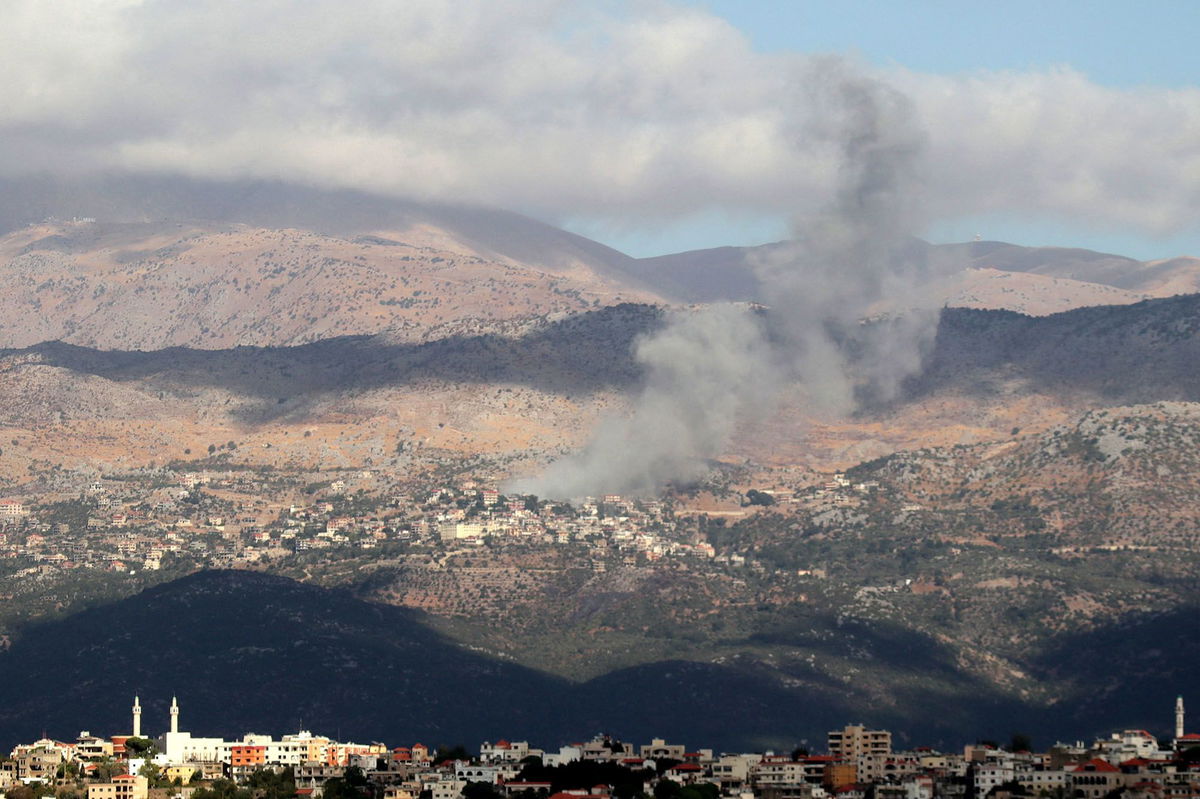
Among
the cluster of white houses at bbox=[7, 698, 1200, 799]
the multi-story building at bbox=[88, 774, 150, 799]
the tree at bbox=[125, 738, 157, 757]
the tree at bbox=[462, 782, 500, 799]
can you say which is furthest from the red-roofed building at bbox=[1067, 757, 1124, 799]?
the tree at bbox=[125, 738, 157, 757]

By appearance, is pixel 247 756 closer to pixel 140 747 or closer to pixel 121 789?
pixel 140 747

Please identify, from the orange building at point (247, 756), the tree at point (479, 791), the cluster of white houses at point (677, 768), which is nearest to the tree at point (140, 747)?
the cluster of white houses at point (677, 768)

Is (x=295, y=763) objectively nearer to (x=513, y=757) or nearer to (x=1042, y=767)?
(x=513, y=757)

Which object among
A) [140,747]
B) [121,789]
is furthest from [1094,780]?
[140,747]

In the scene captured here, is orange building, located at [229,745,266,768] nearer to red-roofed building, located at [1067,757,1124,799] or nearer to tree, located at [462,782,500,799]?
tree, located at [462,782,500,799]

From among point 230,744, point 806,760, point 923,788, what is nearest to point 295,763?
point 230,744

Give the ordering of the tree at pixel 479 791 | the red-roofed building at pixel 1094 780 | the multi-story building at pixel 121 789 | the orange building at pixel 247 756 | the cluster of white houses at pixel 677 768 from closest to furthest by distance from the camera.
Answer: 1. the red-roofed building at pixel 1094 780
2. the cluster of white houses at pixel 677 768
3. the tree at pixel 479 791
4. the multi-story building at pixel 121 789
5. the orange building at pixel 247 756

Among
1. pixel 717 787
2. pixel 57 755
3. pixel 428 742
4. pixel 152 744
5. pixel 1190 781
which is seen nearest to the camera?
pixel 1190 781

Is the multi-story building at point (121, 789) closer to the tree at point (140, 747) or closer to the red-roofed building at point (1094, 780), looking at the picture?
the tree at point (140, 747)
